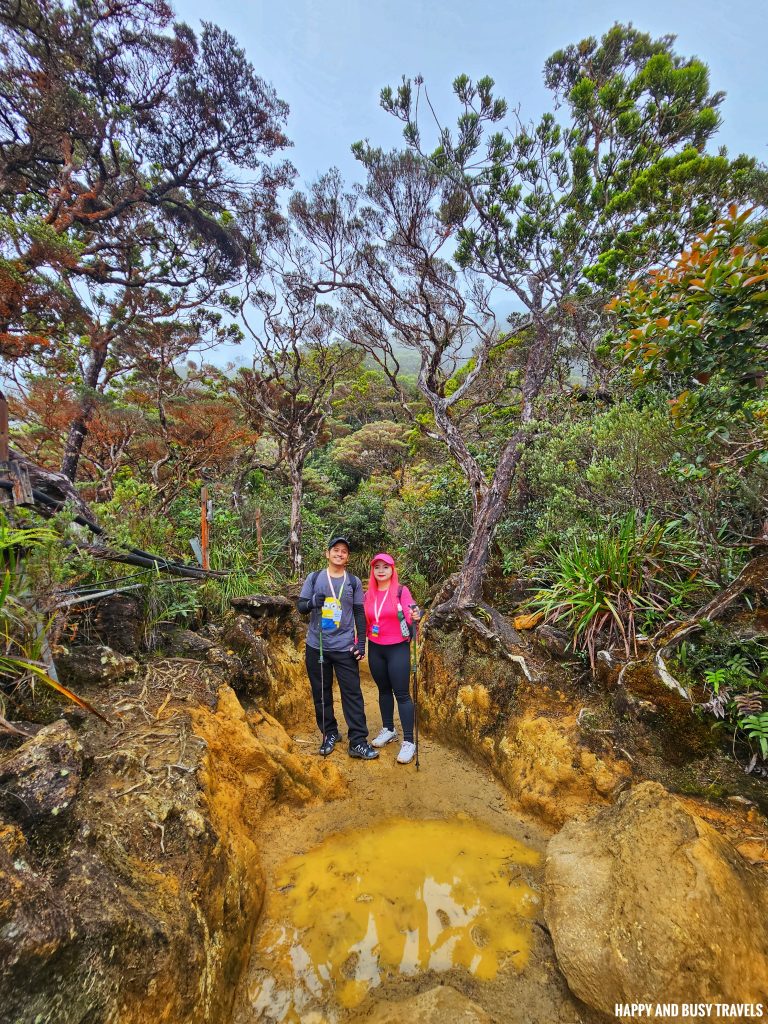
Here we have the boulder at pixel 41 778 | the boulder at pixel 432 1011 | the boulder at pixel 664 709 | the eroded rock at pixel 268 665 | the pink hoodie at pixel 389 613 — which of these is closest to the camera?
the boulder at pixel 41 778

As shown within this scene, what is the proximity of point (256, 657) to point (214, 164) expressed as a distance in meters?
10.1

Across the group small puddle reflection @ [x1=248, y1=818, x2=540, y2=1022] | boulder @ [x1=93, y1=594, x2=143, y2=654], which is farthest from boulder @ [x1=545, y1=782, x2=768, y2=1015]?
boulder @ [x1=93, y1=594, x2=143, y2=654]

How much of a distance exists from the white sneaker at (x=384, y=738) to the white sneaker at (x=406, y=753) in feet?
0.75

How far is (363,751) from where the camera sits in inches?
159

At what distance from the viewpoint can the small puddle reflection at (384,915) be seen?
86.1 inches

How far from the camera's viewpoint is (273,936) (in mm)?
2426

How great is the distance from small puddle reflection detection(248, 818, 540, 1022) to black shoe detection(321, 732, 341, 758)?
3.02 feet

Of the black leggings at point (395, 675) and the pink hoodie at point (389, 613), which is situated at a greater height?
the pink hoodie at point (389, 613)

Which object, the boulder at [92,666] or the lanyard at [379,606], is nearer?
the boulder at [92,666]

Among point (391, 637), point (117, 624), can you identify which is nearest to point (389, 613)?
point (391, 637)

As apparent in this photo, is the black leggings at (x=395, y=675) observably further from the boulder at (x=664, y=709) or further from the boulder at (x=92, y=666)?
the boulder at (x=92, y=666)

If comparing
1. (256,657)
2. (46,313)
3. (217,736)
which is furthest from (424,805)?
(46,313)

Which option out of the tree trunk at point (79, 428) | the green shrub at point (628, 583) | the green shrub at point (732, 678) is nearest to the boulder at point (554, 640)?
the green shrub at point (628, 583)

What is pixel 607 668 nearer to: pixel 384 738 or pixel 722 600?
pixel 722 600
